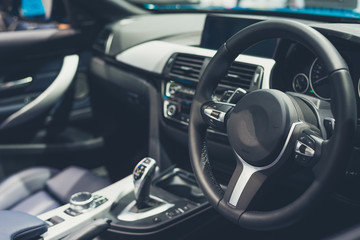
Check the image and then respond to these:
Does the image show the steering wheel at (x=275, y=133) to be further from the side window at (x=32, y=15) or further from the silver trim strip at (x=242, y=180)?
the side window at (x=32, y=15)

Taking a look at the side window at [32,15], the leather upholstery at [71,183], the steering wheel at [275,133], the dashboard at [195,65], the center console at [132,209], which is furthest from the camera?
the side window at [32,15]

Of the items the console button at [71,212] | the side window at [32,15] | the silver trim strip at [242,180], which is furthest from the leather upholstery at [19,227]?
the side window at [32,15]

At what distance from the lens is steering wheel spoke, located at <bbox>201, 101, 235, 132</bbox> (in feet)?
3.47

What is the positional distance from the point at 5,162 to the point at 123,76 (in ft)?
2.54

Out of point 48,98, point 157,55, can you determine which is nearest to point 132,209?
point 157,55

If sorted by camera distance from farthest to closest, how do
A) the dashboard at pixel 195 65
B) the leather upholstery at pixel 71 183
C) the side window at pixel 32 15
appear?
the side window at pixel 32 15 → the leather upholstery at pixel 71 183 → the dashboard at pixel 195 65

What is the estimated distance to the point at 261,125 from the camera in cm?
95

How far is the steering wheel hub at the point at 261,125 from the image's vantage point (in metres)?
0.91

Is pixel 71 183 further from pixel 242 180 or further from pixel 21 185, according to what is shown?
pixel 242 180

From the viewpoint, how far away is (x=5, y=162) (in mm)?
2107

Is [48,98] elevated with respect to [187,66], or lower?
lower

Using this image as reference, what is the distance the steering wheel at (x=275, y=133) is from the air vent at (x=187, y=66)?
1.32ft

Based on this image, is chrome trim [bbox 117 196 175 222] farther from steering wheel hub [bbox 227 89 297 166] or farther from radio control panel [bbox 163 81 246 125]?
steering wheel hub [bbox 227 89 297 166]

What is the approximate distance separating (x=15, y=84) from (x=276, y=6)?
133 centimetres
